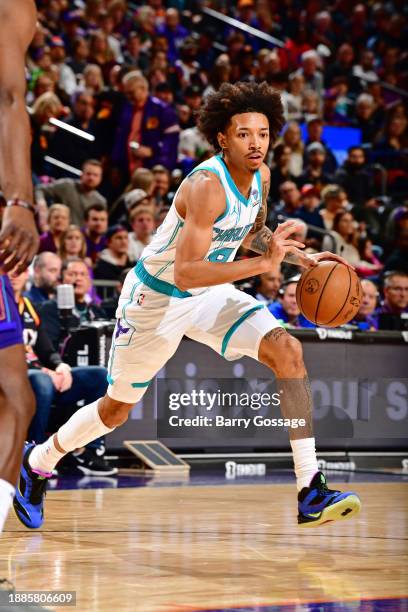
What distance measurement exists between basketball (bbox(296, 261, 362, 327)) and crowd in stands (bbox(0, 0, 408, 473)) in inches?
124

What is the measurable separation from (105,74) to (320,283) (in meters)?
9.54

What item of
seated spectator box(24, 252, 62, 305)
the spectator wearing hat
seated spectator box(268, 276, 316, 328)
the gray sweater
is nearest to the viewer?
seated spectator box(24, 252, 62, 305)

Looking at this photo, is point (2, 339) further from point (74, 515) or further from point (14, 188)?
point (74, 515)

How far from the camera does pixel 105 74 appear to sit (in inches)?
572

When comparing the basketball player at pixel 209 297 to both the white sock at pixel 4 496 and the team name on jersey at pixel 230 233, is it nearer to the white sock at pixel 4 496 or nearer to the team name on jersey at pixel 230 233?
the team name on jersey at pixel 230 233

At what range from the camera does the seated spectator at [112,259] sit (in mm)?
10766

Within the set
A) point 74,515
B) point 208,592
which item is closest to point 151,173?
point 74,515

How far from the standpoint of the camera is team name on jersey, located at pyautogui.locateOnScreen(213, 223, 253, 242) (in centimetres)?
549

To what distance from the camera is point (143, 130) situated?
13.3 metres

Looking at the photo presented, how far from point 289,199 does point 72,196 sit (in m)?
3.16

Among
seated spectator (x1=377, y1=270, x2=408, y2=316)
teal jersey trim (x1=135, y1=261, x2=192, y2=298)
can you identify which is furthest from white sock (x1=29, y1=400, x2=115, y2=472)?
seated spectator (x1=377, y1=270, x2=408, y2=316)

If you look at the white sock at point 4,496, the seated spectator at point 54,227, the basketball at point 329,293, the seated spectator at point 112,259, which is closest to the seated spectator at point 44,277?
the seated spectator at point 54,227

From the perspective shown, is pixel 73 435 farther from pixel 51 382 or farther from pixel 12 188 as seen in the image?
pixel 12 188

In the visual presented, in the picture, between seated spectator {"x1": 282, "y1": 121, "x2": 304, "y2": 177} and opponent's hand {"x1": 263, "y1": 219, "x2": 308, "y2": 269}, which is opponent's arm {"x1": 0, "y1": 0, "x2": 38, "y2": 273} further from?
seated spectator {"x1": 282, "y1": 121, "x2": 304, "y2": 177}
